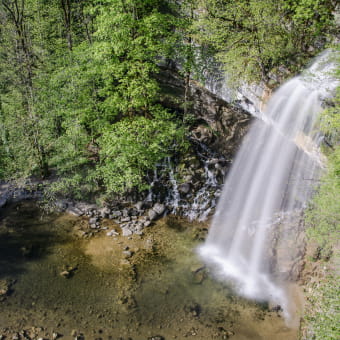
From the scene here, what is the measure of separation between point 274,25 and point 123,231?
12136 mm

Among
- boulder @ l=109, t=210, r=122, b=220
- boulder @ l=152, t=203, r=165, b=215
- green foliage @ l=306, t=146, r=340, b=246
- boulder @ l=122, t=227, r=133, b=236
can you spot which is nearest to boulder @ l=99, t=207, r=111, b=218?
boulder @ l=109, t=210, r=122, b=220

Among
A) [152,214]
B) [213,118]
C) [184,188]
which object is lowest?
[152,214]

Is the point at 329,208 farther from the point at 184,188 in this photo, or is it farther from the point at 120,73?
the point at 120,73

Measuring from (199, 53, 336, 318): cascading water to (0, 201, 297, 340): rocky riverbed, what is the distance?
933mm

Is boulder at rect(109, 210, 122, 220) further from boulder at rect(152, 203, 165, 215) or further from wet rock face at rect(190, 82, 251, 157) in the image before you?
wet rock face at rect(190, 82, 251, 157)

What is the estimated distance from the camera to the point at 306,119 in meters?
10.2

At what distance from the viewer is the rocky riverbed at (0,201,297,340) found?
7.84m

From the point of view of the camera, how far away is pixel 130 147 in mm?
12156

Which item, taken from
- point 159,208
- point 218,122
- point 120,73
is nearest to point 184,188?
point 159,208

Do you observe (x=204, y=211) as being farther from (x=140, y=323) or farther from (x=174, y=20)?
(x=174, y=20)

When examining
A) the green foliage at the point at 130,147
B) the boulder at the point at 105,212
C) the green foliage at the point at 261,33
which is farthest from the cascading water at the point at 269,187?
the boulder at the point at 105,212

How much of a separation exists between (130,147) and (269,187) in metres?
7.14

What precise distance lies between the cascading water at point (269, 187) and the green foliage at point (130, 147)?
4.56 meters

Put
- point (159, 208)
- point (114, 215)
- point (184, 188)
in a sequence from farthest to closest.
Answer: point (184, 188) < point (159, 208) < point (114, 215)
